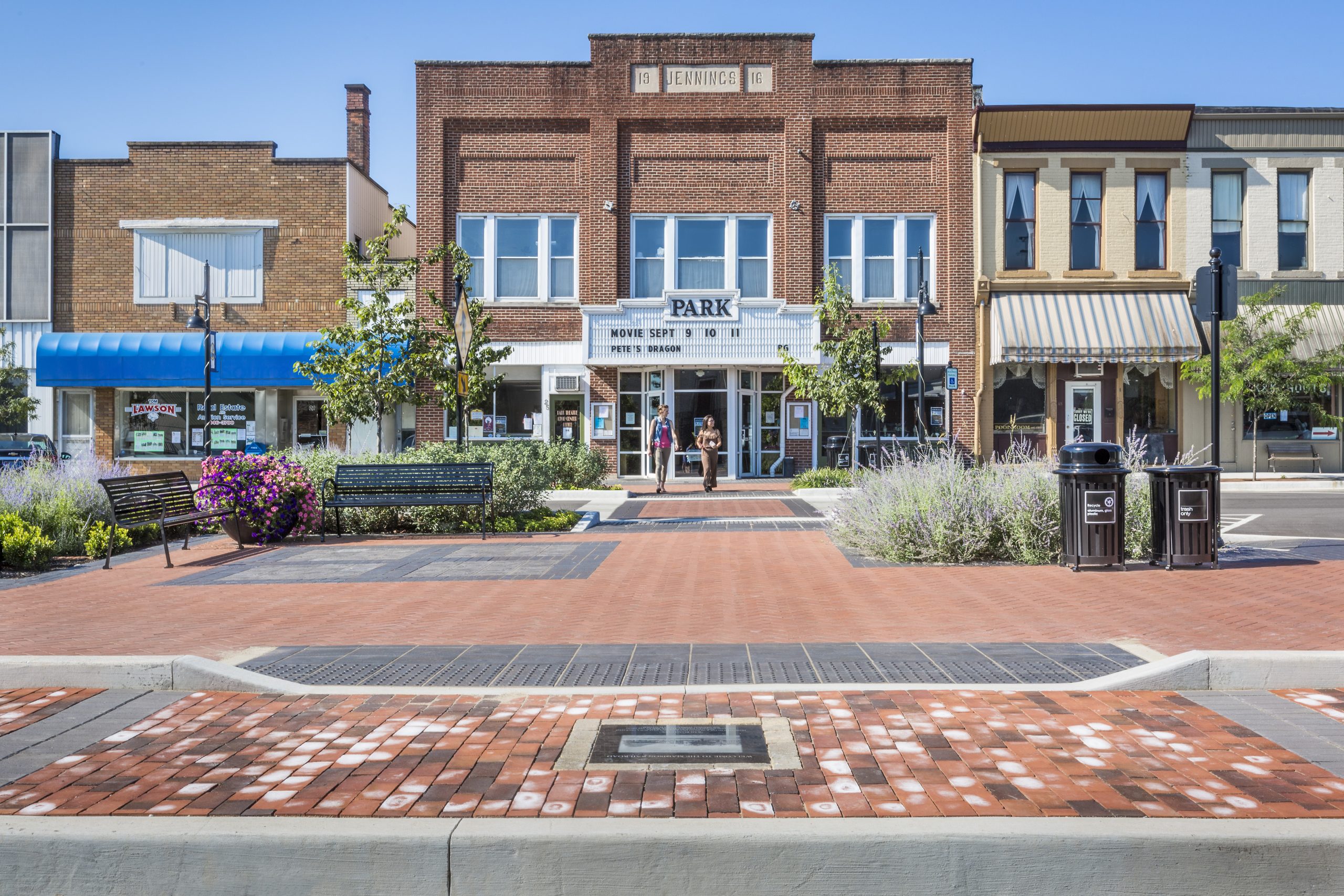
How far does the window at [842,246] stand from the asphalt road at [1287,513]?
10553mm

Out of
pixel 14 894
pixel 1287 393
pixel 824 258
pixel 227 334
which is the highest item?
pixel 824 258

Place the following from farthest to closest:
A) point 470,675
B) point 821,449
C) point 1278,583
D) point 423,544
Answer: point 821,449
point 423,544
point 1278,583
point 470,675

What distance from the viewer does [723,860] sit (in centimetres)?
355

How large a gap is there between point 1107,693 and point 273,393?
26.3 metres

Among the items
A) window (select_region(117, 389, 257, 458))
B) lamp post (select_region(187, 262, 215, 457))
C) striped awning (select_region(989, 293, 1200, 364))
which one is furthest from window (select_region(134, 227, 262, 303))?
striped awning (select_region(989, 293, 1200, 364))

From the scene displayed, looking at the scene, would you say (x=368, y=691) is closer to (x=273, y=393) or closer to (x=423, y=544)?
(x=423, y=544)

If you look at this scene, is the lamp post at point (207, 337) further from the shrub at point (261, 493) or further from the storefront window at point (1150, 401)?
the storefront window at point (1150, 401)

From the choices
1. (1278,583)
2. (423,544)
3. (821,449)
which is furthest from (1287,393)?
(423,544)

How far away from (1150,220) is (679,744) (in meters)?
26.9

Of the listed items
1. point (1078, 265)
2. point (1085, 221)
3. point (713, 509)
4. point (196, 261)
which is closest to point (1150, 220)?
point (1085, 221)

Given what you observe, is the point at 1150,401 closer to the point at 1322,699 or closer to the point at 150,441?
the point at 1322,699

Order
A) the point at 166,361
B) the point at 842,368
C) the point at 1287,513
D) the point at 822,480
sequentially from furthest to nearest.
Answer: the point at 166,361
the point at 842,368
the point at 822,480
the point at 1287,513

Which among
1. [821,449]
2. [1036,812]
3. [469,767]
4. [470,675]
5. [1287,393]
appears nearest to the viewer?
[1036,812]

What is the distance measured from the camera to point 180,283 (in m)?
28.2
